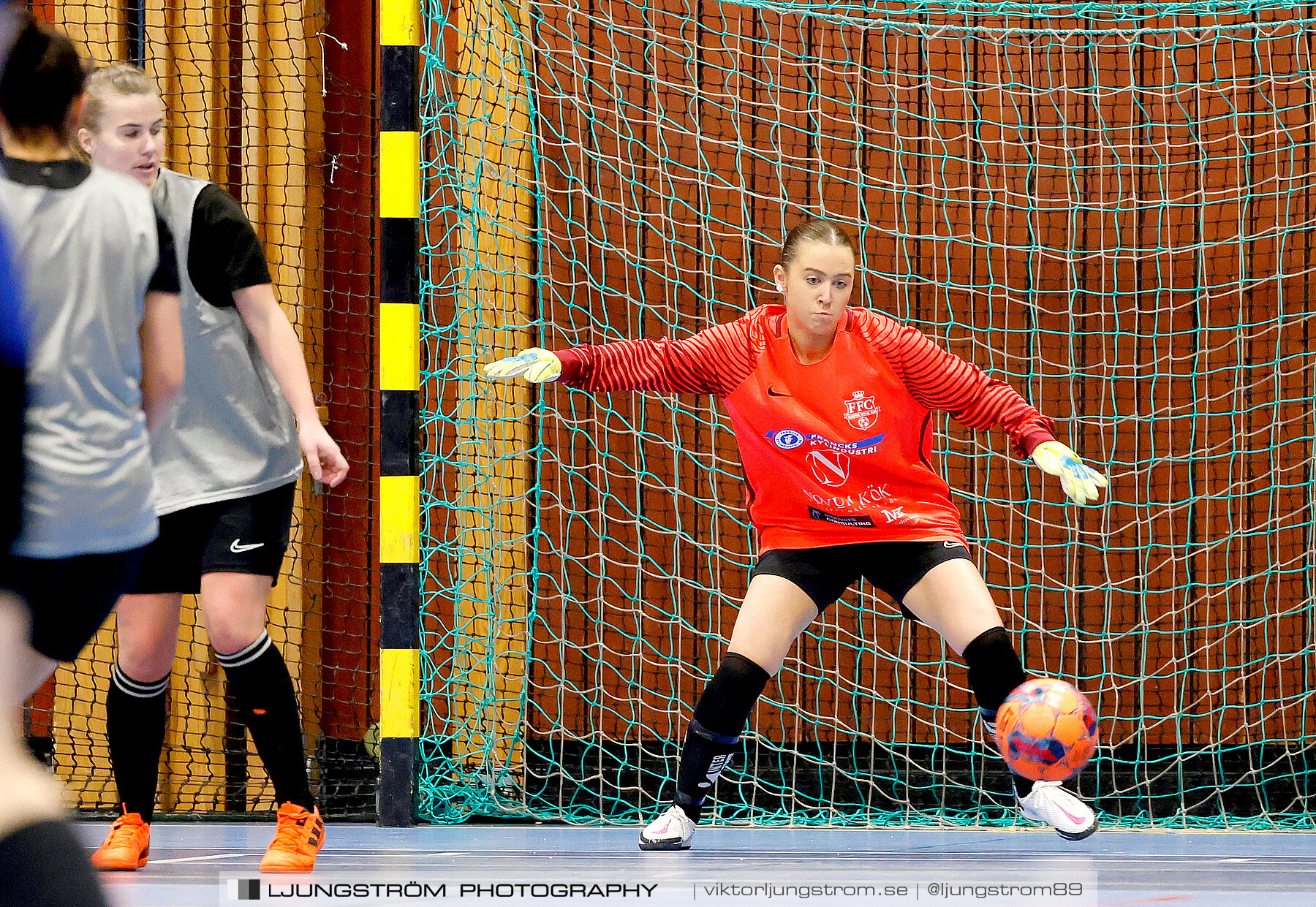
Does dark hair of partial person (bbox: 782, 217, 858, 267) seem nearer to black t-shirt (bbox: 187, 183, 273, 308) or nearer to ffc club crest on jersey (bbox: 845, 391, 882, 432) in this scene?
ffc club crest on jersey (bbox: 845, 391, 882, 432)

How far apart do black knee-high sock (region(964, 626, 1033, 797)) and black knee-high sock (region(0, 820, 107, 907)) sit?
275cm

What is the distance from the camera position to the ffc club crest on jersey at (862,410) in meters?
3.50

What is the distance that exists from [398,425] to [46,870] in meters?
3.24

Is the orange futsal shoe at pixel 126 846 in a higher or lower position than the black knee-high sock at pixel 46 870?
higher

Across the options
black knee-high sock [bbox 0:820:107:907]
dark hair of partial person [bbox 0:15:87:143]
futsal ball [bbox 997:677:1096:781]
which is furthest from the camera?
futsal ball [bbox 997:677:1096:781]

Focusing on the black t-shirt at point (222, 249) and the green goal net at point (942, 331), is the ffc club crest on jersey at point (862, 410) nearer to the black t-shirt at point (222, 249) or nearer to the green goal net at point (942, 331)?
the green goal net at point (942, 331)

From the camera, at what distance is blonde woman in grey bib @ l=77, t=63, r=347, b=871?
115 inches

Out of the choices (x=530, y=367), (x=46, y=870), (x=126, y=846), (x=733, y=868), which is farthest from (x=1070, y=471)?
(x=46, y=870)

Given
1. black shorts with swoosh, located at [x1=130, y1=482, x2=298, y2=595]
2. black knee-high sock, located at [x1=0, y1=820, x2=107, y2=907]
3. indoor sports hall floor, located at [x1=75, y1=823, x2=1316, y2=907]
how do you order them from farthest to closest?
black shorts with swoosh, located at [x1=130, y1=482, x2=298, y2=595] → indoor sports hall floor, located at [x1=75, y1=823, x2=1316, y2=907] → black knee-high sock, located at [x1=0, y1=820, x2=107, y2=907]

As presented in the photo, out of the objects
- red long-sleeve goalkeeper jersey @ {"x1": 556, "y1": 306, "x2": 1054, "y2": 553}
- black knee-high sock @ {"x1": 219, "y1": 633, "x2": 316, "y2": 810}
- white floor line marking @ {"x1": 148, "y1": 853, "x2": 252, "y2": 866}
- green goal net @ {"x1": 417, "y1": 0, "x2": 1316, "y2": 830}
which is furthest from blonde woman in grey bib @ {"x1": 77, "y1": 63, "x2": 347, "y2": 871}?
green goal net @ {"x1": 417, "y1": 0, "x2": 1316, "y2": 830}

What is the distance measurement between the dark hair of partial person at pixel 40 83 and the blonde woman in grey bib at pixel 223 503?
1.34 meters

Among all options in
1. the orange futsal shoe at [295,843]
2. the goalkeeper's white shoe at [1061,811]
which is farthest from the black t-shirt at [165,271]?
the goalkeeper's white shoe at [1061,811]

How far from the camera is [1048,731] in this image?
10.1 ft

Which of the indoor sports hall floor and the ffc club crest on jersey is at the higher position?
the ffc club crest on jersey
